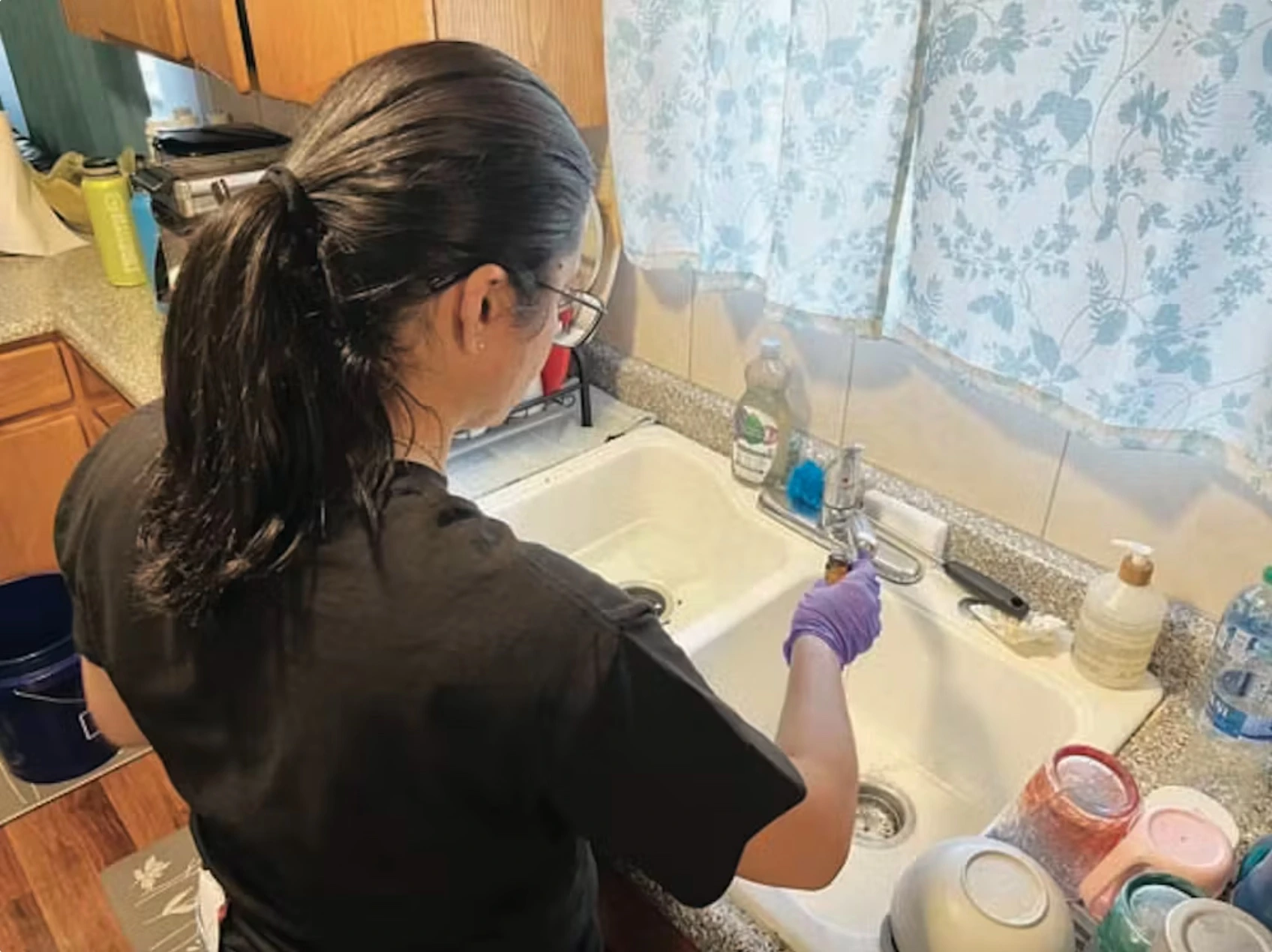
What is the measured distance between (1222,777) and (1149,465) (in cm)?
30

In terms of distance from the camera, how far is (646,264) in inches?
52.2

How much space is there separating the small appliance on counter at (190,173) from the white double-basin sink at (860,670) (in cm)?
75

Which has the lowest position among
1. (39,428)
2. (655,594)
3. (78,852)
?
(78,852)

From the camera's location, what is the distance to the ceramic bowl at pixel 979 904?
25.9 inches

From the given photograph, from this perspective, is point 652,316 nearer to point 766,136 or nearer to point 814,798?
point 766,136

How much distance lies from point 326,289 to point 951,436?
0.81 meters

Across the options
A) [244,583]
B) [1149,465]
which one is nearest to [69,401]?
[244,583]

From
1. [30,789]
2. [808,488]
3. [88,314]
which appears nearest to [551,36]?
[808,488]

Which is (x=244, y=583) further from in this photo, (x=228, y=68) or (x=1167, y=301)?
(x=228, y=68)

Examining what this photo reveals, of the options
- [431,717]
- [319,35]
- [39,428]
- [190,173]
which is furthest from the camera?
[39,428]

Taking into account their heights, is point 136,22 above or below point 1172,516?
above

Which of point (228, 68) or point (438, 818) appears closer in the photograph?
point (438, 818)

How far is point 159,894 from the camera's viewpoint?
175 cm

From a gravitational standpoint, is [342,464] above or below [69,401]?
above
